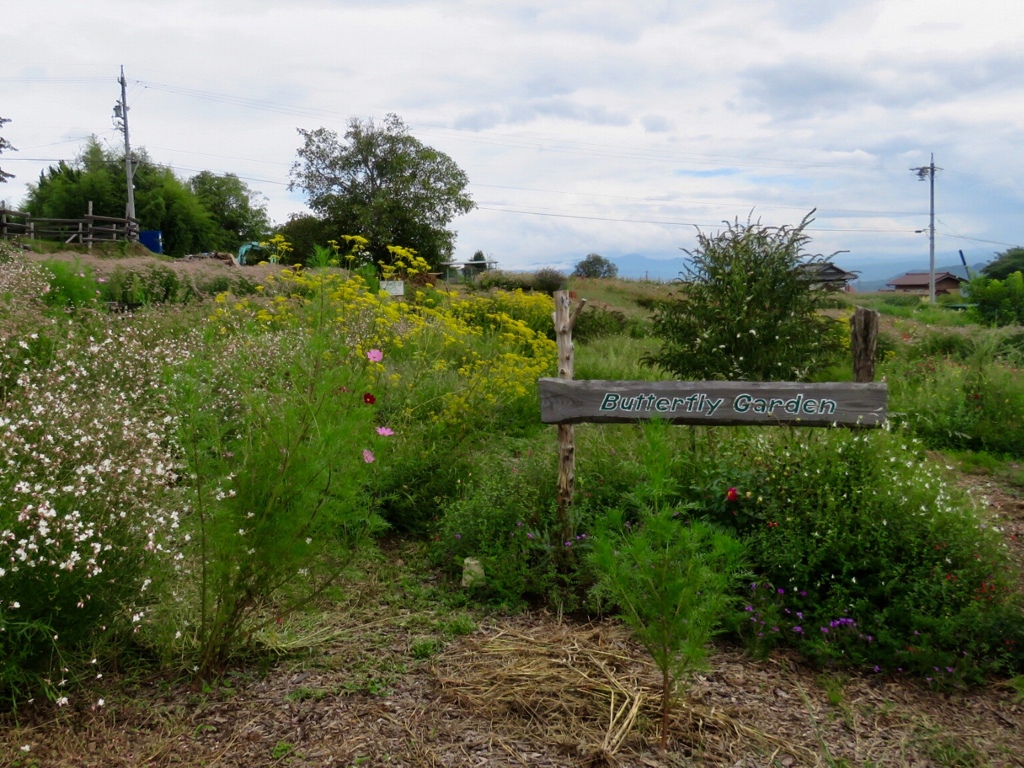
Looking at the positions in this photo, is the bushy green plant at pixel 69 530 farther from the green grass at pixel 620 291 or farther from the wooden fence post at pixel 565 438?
the green grass at pixel 620 291

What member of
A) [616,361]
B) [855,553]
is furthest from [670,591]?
[616,361]

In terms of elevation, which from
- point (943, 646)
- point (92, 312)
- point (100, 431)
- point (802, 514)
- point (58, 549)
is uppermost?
point (92, 312)

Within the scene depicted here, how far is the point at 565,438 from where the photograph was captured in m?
5.01

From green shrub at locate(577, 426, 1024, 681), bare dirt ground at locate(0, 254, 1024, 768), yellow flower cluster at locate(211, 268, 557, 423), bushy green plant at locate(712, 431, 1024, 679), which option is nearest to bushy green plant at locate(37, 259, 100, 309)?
yellow flower cluster at locate(211, 268, 557, 423)

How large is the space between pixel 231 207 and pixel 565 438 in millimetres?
57470

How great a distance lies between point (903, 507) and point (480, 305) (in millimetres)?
9223

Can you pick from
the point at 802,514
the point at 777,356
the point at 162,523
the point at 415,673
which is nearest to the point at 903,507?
the point at 802,514

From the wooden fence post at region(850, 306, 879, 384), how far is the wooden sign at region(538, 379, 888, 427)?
1.17 feet

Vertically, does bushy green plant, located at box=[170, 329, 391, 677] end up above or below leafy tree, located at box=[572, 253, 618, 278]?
below

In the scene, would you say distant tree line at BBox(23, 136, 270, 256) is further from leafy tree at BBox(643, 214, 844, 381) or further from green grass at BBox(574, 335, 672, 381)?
leafy tree at BBox(643, 214, 844, 381)

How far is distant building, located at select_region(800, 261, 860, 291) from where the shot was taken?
6.88 meters

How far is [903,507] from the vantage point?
4516 mm

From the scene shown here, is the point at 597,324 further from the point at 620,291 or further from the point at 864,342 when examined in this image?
the point at 864,342

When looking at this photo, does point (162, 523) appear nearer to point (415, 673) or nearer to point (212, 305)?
point (415, 673)
